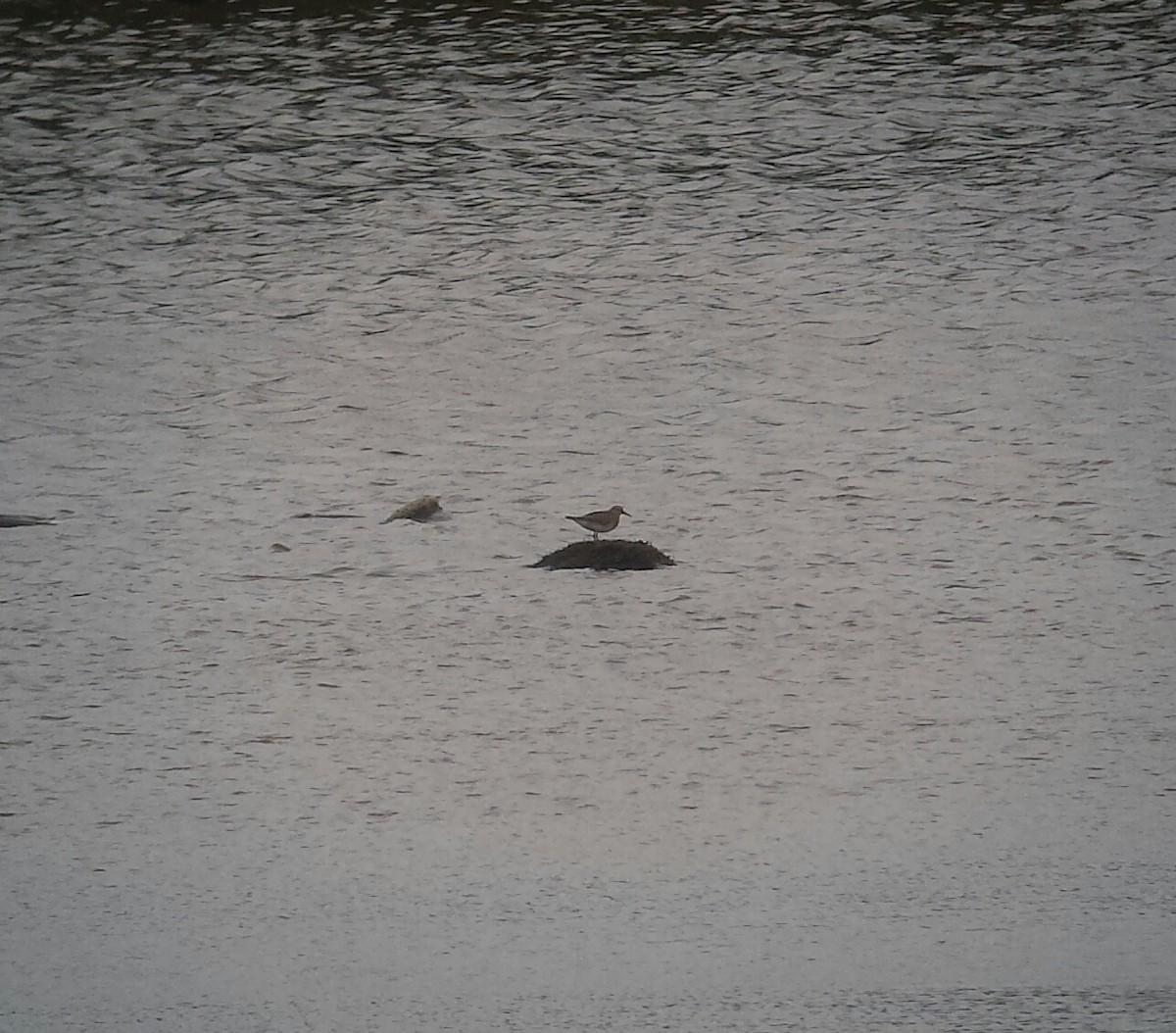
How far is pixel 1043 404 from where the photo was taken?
366 centimetres

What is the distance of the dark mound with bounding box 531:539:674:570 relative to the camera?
3213 mm

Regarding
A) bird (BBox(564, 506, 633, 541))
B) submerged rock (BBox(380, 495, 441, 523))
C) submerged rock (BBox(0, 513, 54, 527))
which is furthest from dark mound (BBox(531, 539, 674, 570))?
submerged rock (BBox(0, 513, 54, 527))

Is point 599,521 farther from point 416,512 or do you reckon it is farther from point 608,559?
point 416,512

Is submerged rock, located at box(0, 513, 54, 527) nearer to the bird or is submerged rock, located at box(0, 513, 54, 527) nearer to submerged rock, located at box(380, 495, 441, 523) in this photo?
submerged rock, located at box(380, 495, 441, 523)

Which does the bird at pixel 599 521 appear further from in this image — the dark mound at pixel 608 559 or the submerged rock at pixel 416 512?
the submerged rock at pixel 416 512

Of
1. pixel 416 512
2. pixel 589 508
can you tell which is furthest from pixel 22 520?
pixel 589 508

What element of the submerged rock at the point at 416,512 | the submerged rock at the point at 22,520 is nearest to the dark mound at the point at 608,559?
the submerged rock at the point at 416,512

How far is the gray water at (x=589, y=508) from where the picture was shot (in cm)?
233

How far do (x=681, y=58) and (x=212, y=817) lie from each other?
3.22 metres

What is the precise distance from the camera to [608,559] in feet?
10.5

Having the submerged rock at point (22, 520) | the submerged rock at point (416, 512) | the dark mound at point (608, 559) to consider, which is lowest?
the dark mound at point (608, 559)

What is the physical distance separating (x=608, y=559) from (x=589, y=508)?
0.17 meters

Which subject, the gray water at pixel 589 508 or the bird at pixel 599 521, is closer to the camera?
the gray water at pixel 589 508

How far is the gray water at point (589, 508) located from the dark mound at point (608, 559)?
0.03 m
